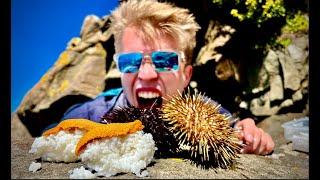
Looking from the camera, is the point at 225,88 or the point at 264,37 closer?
the point at 264,37

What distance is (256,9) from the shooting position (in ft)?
14.8

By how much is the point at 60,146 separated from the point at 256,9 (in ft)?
11.0

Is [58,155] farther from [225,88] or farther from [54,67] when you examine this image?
[54,67]

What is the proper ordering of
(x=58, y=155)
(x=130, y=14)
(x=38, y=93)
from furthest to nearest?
(x=38, y=93), (x=130, y=14), (x=58, y=155)

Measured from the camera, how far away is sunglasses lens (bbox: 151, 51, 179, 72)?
3.08 m

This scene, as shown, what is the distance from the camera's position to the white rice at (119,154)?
6.32ft

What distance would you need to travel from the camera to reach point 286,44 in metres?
5.30

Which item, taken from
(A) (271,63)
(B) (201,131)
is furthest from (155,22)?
(A) (271,63)

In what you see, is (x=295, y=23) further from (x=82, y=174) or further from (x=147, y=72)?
(x=82, y=174)

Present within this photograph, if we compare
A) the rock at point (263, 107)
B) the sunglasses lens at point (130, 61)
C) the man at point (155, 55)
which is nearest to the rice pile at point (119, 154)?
the man at point (155, 55)

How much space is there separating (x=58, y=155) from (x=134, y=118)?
56 cm

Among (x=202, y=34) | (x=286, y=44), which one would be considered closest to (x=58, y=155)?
(x=202, y=34)

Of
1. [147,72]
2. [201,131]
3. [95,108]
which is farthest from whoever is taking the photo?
[95,108]

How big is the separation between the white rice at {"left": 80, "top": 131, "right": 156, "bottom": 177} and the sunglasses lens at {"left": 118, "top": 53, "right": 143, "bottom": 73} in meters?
1.17
